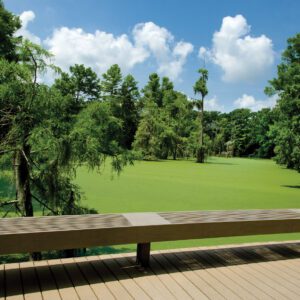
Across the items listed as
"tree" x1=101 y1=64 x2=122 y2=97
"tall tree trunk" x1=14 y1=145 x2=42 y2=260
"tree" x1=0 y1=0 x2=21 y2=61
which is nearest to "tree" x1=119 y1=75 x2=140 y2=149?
"tree" x1=101 y1=64 x2=122 y2=97

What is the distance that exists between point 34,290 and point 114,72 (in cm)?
2948

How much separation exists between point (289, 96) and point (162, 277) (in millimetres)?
9837

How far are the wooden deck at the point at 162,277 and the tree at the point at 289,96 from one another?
8.70 m

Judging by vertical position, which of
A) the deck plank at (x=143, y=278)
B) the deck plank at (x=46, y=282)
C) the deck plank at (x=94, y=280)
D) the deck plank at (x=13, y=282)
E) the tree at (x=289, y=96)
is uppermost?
the tree at (x=289, y=96)

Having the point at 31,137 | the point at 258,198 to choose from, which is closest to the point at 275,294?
the point at 31,137

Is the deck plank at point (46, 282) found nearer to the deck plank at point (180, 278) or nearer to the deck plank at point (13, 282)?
the deck plank at point (13, 282)

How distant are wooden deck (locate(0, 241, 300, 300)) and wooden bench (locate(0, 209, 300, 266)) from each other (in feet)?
0.68

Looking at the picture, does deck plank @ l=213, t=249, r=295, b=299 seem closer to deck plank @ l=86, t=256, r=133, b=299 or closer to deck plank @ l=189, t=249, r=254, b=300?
deck plank @ l=189, t=249, r=254, b=300

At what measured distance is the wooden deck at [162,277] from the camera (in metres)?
2.03

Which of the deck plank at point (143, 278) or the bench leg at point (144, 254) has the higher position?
the bench leg at point (144, 254)

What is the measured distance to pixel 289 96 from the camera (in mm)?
10766

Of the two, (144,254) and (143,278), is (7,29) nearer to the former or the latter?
(144,254)

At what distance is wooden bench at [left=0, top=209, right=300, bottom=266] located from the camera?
6.93ft

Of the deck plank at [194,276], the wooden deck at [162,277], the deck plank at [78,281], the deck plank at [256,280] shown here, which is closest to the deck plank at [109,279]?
the wooden deck at [162,277]
